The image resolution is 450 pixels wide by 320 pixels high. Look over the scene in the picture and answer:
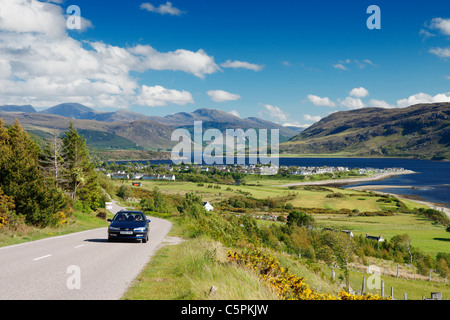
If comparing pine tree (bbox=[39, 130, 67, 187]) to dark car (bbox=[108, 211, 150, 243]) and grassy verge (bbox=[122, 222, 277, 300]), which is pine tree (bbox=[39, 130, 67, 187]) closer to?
dark car (bbox=[108, 211, 150, 243])

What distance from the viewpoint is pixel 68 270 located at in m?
10.4

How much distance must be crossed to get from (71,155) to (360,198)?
105m

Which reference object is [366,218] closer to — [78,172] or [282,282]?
[78,172]

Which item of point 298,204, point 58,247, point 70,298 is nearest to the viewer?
point 70,298

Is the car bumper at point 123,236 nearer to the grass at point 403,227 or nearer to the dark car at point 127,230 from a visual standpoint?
the dark car at point 127,230

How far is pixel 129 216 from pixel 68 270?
907 cm

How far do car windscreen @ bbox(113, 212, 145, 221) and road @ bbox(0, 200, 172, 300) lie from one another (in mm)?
2548

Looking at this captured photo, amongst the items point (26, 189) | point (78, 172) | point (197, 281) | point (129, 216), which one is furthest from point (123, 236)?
point (78, 172)

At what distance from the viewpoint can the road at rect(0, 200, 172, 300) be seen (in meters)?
7.68

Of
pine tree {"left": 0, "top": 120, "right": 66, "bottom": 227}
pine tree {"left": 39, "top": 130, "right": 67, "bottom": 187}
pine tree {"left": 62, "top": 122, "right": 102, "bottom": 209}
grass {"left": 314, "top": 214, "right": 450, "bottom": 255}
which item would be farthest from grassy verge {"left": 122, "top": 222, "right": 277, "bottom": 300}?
grass {"left": 314, "top": 214, "right": 450, "bottom": 255}

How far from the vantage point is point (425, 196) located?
125312 mm
